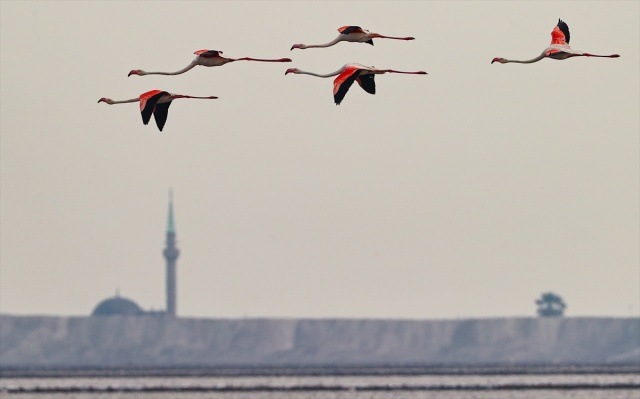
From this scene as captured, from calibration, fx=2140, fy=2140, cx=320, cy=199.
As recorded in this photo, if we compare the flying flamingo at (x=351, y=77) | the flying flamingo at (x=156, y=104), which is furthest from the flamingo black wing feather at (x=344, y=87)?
the flying flamingo at (x=156, y=104)

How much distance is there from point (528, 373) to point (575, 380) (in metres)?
24.3

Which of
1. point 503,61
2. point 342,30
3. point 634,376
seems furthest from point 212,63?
point 634,376

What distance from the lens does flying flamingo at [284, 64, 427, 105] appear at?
4806cm

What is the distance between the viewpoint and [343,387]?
468 ft

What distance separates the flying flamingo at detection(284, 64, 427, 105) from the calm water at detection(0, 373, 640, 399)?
7088cm

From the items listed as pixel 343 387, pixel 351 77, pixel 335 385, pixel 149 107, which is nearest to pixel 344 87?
pixel 351 77

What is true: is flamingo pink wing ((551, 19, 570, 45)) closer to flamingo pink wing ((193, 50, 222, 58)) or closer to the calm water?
flamingo pink wing ((193, 50, 222, 58))

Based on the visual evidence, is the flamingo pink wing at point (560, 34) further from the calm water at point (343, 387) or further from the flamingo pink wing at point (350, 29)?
the calm water at point (343, 387)

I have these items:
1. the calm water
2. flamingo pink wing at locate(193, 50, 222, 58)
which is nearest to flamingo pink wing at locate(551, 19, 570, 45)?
flamingo pink wing at locate(193, 50, 222, 58)

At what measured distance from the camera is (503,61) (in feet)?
171

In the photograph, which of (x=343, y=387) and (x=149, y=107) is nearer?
(x=149, y=107)

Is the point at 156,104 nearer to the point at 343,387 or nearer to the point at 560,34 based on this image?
the point at 560,34

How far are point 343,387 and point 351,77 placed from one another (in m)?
95.1

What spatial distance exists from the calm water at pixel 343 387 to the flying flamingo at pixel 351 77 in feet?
233
